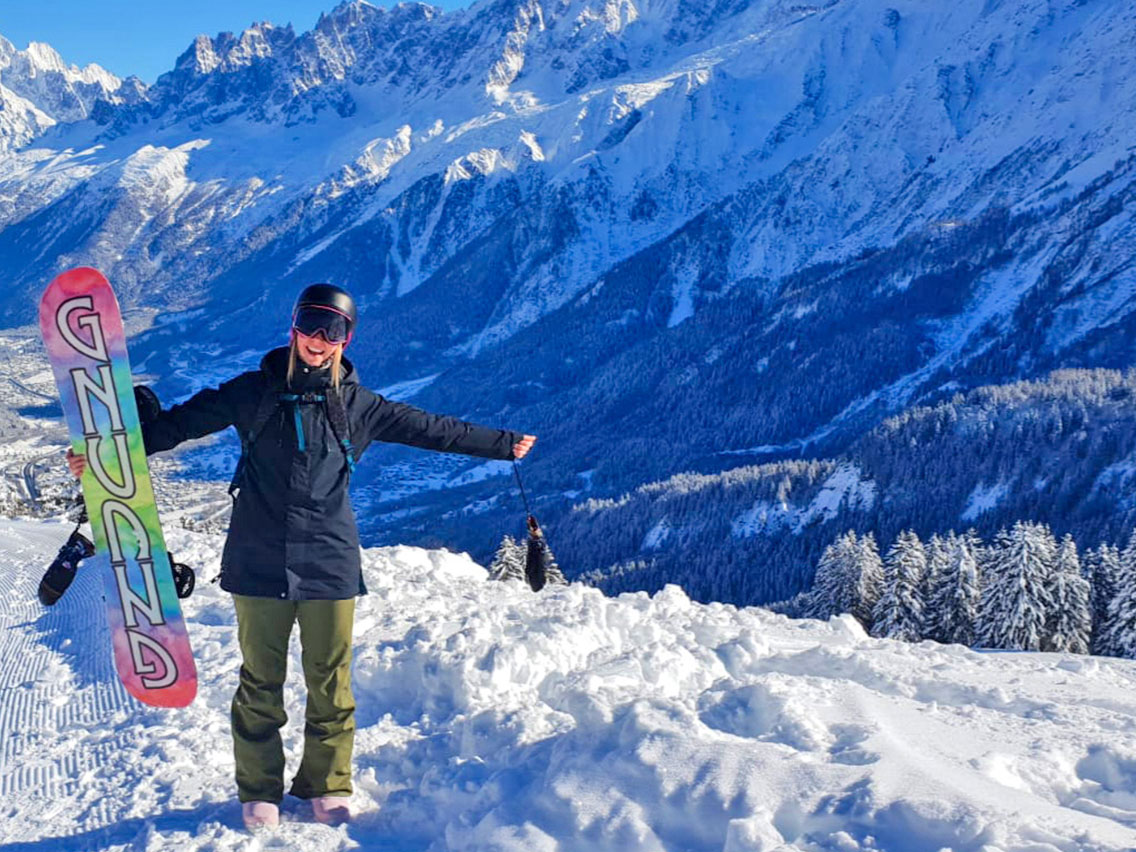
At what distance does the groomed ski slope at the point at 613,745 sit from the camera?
5.92 meters

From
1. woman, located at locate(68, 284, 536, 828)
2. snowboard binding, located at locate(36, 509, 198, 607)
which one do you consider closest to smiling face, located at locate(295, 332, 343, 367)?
woman, located at locate(68, 284, 536, 828)

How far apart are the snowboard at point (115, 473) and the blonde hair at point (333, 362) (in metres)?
1.29

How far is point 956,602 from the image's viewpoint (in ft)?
122

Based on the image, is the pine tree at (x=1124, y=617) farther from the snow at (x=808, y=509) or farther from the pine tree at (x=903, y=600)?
the snow at (x=808, y=509)

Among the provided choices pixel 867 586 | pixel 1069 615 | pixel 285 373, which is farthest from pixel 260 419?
pixel 867 586

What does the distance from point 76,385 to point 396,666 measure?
402 cm

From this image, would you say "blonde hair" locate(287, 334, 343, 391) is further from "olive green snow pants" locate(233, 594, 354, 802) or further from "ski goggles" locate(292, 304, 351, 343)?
"olive green snow pants" locate(233, 594, 354, 802)

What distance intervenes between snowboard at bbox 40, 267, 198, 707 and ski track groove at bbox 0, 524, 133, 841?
116 centimetres

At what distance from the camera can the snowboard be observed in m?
7.05

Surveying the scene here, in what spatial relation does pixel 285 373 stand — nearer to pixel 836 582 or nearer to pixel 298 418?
pixel 298 418

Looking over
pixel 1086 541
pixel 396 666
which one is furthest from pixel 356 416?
pixel 1086 541

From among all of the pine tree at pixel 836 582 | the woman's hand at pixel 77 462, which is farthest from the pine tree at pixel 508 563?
the woman's hand at pixel 77 462

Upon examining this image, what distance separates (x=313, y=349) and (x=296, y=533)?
1246 millimetres

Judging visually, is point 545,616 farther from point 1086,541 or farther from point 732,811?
point 1086,541
